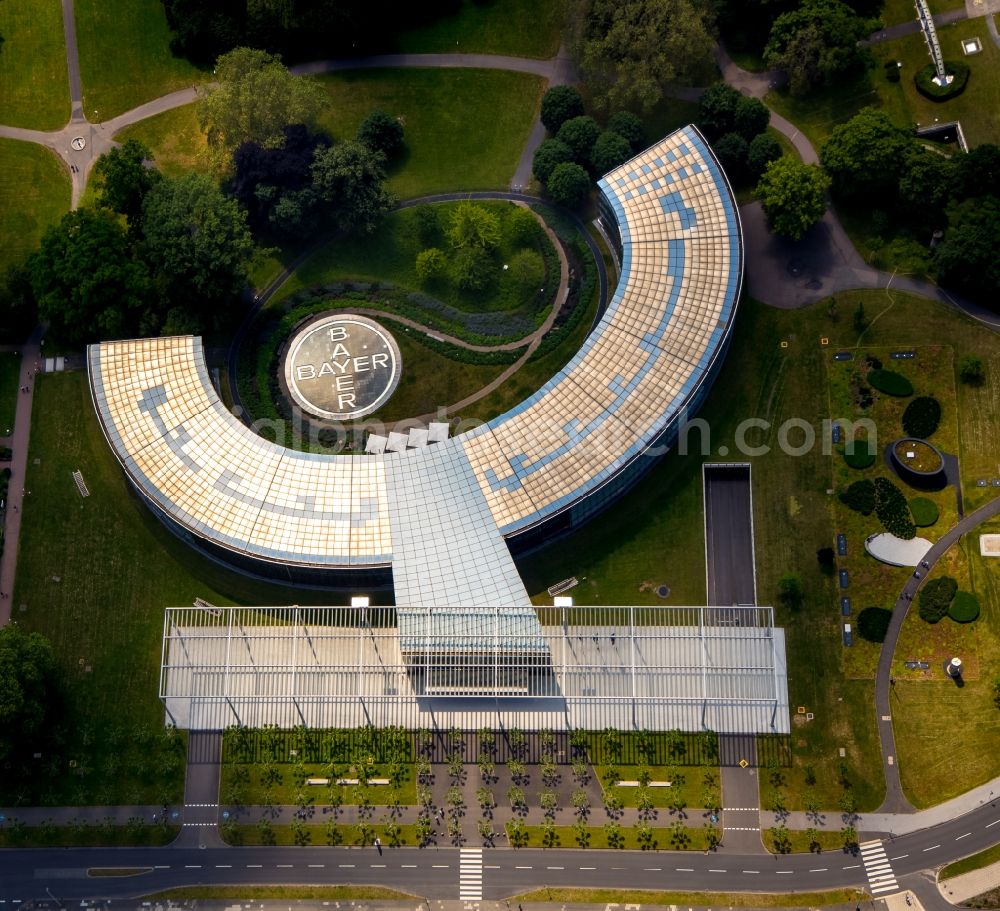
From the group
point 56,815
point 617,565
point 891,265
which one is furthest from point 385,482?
point 891,265

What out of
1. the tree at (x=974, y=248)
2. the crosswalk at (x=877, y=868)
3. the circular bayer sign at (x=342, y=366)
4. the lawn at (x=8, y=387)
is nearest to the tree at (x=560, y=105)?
the circular bayer sign at (x=342, y=366)

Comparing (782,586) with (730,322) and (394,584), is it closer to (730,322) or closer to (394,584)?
(730,322)

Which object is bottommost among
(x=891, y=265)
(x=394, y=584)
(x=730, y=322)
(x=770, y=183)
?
(x=394, y=584)

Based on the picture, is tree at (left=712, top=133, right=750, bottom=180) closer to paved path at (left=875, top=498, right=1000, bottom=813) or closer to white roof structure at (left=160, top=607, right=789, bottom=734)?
paved path at (left=875, top=498, right=1000, bottom=813)

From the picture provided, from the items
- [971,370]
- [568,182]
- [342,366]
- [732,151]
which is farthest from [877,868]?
[568,182]

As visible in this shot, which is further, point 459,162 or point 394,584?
point 459,162

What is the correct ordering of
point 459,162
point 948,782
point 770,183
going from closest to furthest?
point 948,782, point 770,183, point 459,162
